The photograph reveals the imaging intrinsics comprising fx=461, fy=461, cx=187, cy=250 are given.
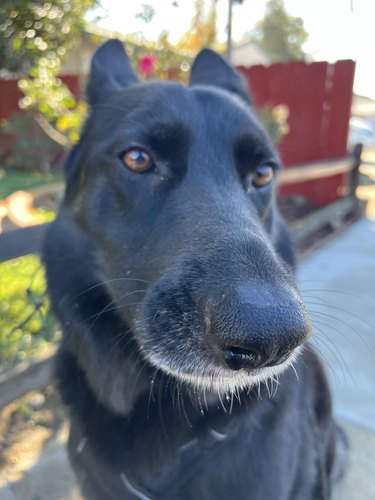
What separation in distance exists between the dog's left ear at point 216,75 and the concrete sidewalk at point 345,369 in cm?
103

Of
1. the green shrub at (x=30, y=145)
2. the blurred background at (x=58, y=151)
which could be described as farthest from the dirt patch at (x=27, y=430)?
the green shrub at (x=30, y=145)

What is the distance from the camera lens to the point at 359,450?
2.54 metres

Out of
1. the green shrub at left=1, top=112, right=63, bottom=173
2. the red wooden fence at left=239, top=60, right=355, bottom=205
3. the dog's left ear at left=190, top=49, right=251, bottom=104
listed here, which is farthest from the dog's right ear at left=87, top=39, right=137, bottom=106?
the green shrub at left=1, top=112, right=63, bottom=173

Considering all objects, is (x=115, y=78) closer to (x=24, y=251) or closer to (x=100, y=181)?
(x=100, y=181)

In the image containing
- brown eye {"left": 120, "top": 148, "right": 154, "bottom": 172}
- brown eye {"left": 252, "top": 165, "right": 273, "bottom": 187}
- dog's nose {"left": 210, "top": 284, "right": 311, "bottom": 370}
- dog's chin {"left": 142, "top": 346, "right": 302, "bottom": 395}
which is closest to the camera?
dog's nose {"left": 210, "top": 284, "right": 311, "bottom": 370}

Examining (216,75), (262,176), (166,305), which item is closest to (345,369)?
(262,176)

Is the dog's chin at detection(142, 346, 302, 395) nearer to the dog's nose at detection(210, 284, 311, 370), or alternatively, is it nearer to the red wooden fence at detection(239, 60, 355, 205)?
the dog's nose at detection(210, 284, 311, 370)

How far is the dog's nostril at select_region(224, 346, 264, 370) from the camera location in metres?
0.96

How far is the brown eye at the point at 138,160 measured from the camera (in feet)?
4.97

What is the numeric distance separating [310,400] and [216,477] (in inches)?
23.7

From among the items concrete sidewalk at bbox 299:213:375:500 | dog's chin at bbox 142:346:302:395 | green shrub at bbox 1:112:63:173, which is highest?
dog's chin at bbox 142:346:302:395

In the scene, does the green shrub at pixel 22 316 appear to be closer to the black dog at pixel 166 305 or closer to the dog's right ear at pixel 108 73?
the black dog at pixel 166 305

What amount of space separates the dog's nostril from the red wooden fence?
660 cm

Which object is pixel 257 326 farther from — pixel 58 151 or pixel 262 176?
pixel 58 151
